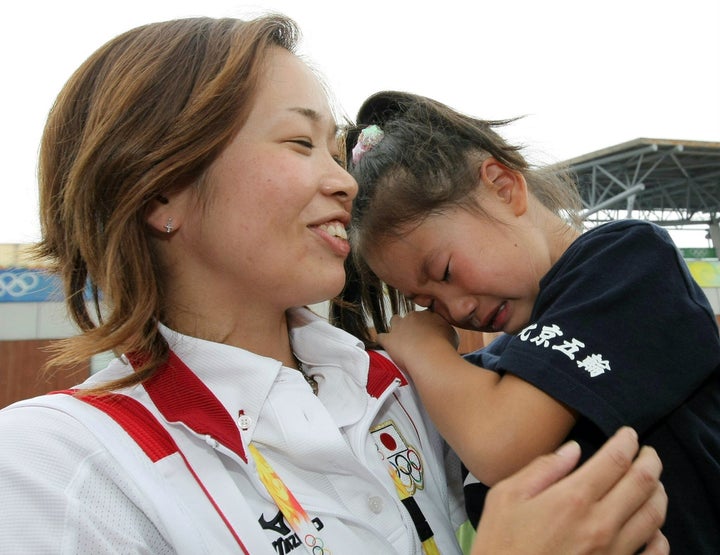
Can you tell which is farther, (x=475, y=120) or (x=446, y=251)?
(x=475, y=120)

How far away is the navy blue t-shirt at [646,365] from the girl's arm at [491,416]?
0.14 feet

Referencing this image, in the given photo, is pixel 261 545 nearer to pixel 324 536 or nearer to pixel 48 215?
pixel 324 536

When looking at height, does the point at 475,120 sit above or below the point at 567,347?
above

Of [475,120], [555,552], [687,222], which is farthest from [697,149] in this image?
[555,552]

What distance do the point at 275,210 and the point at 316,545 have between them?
27.6 inches

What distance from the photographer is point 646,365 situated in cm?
124

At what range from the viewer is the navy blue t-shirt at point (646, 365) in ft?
3.99

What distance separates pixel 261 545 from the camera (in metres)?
1.01

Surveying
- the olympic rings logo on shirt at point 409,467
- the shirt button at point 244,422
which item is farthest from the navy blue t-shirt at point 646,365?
the shirt button at point 244,422

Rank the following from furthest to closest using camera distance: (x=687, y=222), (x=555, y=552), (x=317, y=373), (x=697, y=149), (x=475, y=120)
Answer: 1. (x=687, y=222)
2. (x=697, y=149)
3. (x=475, y=120)
4. (x=317, y=373)
5. (x=555, y=552)

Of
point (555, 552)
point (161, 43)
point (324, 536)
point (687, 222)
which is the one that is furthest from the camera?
point (687, 222)

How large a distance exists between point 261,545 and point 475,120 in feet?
4.88

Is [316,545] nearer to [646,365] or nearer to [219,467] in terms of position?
[219,467]

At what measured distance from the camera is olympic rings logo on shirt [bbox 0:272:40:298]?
32.9 ft
